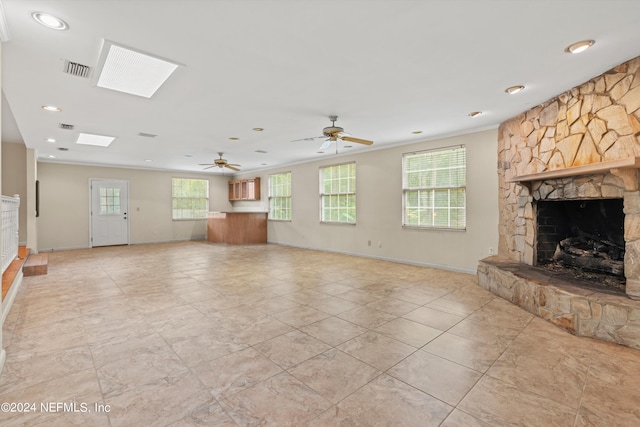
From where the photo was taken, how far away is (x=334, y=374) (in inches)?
83.5

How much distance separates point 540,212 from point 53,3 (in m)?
5.34

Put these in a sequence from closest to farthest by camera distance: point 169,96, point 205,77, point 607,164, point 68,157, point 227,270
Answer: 1. point 607,164
2. point 205,77
3. point 169,96
4. point 227,270
5. point 68,157

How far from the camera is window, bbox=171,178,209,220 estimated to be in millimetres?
10367

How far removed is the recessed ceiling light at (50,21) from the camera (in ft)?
6.72

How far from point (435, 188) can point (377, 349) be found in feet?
13.1

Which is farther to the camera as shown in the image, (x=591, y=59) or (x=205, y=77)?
(x=205, y=77)

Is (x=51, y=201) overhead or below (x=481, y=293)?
overhead

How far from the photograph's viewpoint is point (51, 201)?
8.16m

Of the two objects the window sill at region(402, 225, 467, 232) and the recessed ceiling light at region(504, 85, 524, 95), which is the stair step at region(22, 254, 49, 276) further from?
the recessed ceiling light at region(504, 85, 524, 95)

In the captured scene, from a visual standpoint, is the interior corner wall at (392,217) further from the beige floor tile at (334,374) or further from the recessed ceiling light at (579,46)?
the beige floor tile at (334,374)

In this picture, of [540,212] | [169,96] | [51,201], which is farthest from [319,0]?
[51,201]

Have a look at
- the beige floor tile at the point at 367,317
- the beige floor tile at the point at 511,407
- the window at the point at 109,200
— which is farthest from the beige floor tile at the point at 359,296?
the window at the point at 109,200

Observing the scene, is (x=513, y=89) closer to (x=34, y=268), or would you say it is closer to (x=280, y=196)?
(x=280, y=196)

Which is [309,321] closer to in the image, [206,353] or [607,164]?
[206,353]
